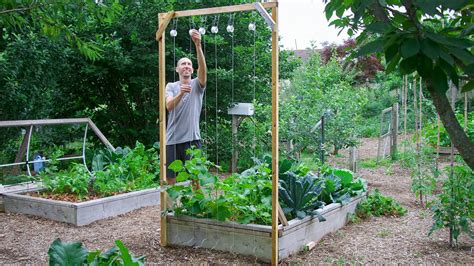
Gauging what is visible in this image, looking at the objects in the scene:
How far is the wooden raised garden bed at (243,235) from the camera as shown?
430 cm

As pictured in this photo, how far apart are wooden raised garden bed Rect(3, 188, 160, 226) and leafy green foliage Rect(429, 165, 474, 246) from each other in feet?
11.6

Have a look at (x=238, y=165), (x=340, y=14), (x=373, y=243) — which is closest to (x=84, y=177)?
(x=238, y=165)

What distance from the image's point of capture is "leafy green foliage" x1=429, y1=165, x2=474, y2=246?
4.60m

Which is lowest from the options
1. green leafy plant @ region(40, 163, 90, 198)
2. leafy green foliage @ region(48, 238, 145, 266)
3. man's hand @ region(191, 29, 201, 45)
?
green leafy plant @ region(40, 163, 90, 198)

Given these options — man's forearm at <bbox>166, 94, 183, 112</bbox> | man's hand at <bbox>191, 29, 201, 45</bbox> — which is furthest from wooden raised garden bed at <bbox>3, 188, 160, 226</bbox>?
man's hand at <bbox>191, 29, 201, 45</bbox>

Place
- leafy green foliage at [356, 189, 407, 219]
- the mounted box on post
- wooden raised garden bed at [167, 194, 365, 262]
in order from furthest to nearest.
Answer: the mounted box on post → leafy green foliage at [356, 189, 407, 219] → wooden raised garden bed at [167, 194, 365, 262]

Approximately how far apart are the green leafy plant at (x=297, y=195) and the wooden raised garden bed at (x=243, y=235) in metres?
0.11

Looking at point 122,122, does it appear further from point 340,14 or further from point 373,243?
point 340,14

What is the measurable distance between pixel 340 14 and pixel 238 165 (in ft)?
23.0

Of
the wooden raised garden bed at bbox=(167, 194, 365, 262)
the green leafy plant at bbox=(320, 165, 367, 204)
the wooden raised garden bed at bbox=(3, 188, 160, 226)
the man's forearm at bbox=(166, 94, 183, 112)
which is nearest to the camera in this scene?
the wooden raised garden bed at bbox=(167, 194, 365, 262)

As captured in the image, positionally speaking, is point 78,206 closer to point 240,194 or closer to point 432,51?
point 240,194

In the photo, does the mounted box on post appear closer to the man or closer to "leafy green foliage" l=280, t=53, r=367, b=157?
"leafy green foliage" l=280, t=53, r=367, b=157

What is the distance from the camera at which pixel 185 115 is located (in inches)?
194

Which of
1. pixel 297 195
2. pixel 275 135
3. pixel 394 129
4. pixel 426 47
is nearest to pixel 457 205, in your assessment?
pixel 297 195
